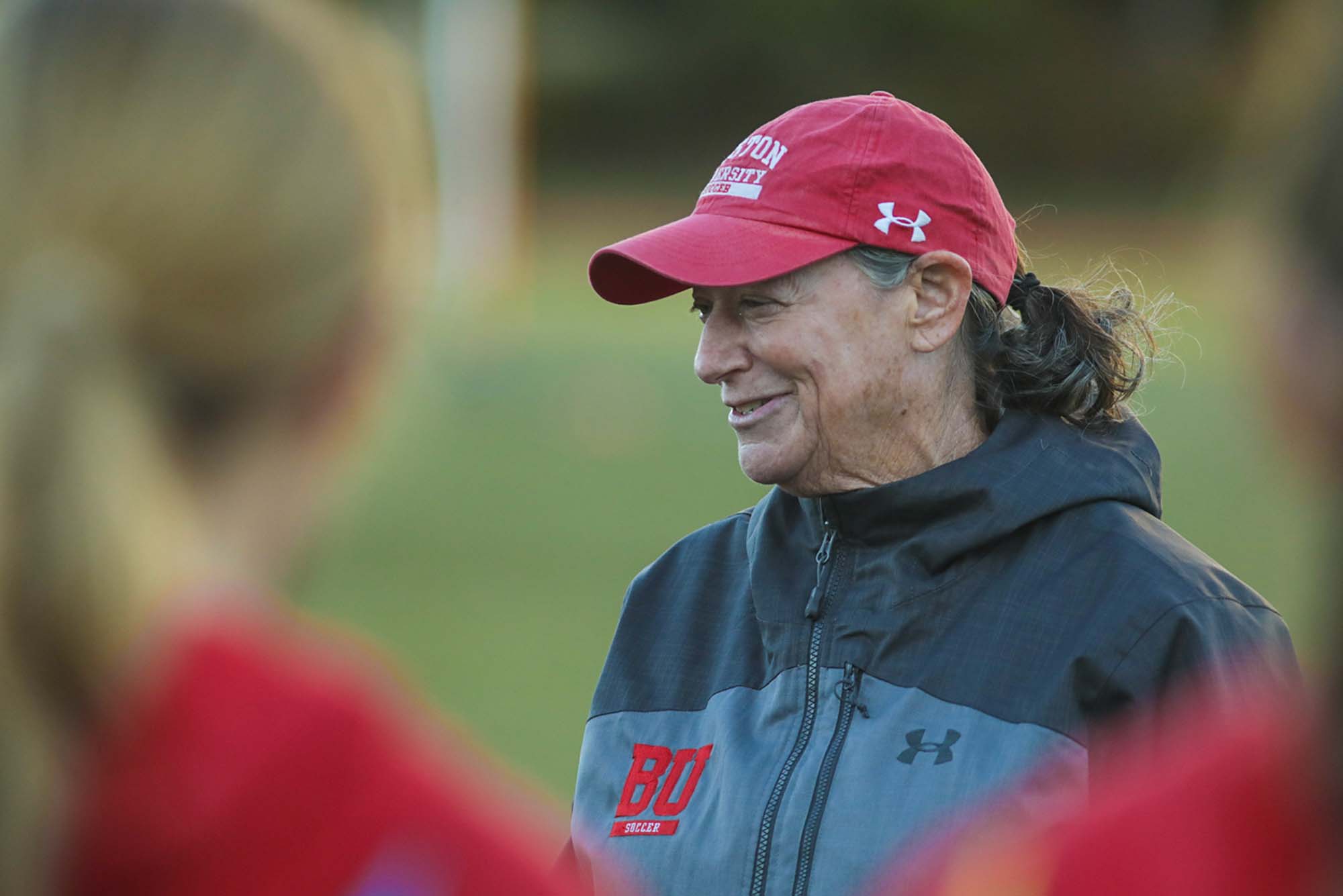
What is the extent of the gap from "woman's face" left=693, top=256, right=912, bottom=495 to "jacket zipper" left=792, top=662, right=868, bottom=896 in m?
0.37

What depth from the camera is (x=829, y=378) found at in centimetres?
264

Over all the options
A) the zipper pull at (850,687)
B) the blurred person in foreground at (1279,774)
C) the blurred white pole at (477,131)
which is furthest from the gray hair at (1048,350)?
the blurred white pole at (477,131)

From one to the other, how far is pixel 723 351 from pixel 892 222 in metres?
0.35

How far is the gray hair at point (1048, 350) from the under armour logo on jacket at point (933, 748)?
2.00 feet

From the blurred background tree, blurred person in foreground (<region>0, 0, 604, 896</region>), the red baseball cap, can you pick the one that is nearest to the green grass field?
the blurred background tree

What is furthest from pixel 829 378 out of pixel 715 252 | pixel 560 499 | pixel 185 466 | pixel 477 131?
pixel 477 131

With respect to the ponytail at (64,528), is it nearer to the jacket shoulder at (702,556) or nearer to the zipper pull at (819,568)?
the zipper pull at (819,568)

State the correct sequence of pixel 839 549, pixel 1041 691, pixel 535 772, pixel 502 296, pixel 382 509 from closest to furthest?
pixel 1041 691
pixel 839 549
pixel 535 772
pixel 382 509
pixel 502 296

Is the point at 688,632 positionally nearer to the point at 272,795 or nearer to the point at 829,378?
the point at 829,378

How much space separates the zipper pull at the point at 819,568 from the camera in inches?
95.6

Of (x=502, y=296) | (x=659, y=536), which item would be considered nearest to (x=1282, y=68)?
(x=659, y=536)

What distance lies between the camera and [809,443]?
2.62 meters

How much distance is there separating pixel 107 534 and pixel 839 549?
166 cm

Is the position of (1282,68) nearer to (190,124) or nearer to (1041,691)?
(190,124)
